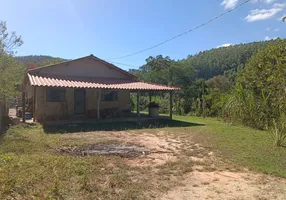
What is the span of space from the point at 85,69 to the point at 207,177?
13164 mm

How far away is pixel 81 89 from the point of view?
1602cm

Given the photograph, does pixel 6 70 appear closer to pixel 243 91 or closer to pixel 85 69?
pixel 85 69

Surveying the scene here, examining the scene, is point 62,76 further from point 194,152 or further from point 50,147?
point 194,152

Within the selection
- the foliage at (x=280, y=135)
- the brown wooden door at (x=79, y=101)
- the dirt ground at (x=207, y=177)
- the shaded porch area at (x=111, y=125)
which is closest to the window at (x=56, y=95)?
the brown wooden door at (x=79, y=101)

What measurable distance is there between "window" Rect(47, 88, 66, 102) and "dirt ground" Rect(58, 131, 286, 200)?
24.2ft

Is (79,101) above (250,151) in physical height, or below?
above

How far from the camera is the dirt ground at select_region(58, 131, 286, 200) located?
4367 millimetres

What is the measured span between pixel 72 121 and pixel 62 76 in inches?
124

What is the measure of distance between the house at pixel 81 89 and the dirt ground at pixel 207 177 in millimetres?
6472

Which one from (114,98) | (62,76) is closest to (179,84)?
(114,98)

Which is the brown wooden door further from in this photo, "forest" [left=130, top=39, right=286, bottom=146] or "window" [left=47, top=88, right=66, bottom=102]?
"forest" [left=130, top=39, right=286, bottom=146]

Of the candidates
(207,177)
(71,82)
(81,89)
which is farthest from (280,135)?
(81,89)

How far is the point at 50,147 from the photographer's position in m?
7.60

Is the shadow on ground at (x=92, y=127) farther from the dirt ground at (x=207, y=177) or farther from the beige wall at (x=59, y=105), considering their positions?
the dirt ground at (x=207, y=177)
